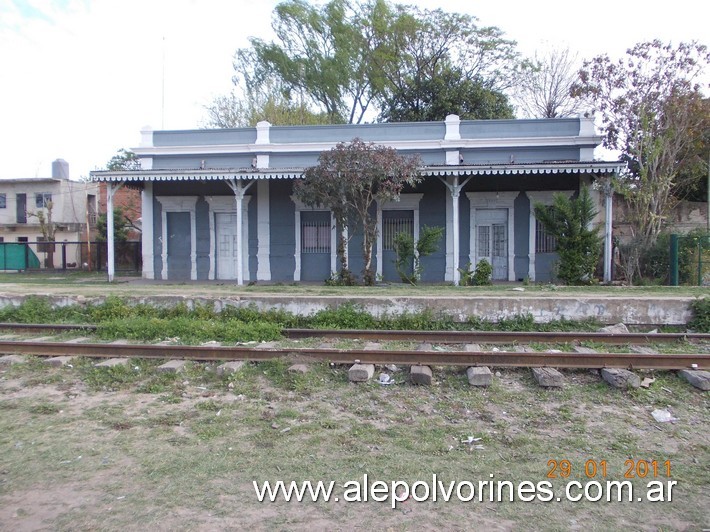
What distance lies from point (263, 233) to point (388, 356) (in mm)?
12620

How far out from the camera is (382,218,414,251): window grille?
61.0 ft

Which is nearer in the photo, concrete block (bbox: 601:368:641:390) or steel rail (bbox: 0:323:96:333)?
concrete block (bbox: 601:368:641:390)

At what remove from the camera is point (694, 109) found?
712 inches

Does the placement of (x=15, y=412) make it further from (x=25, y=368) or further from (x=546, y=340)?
(x=546, y=340)

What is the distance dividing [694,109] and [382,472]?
1853cm

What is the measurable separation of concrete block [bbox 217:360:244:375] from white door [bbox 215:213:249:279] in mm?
12649

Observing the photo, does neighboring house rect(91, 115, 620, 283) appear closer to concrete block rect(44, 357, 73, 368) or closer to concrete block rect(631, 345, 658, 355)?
concrete block rect(631, 345, 658, 355)

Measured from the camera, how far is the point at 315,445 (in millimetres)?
4777

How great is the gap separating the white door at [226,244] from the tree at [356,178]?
498 centimetres

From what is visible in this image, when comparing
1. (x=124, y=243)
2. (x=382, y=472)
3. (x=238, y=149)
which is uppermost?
(x=238, y=149)

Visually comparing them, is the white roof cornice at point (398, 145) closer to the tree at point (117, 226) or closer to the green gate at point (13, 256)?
the tree at point (117, 226)

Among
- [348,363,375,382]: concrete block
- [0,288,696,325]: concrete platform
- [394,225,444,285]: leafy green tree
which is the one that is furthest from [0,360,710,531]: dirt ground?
[394,225,444,285]: leafy green tree

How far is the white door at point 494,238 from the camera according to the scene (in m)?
18.4

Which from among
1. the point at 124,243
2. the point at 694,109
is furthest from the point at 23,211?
the point at 694,109
